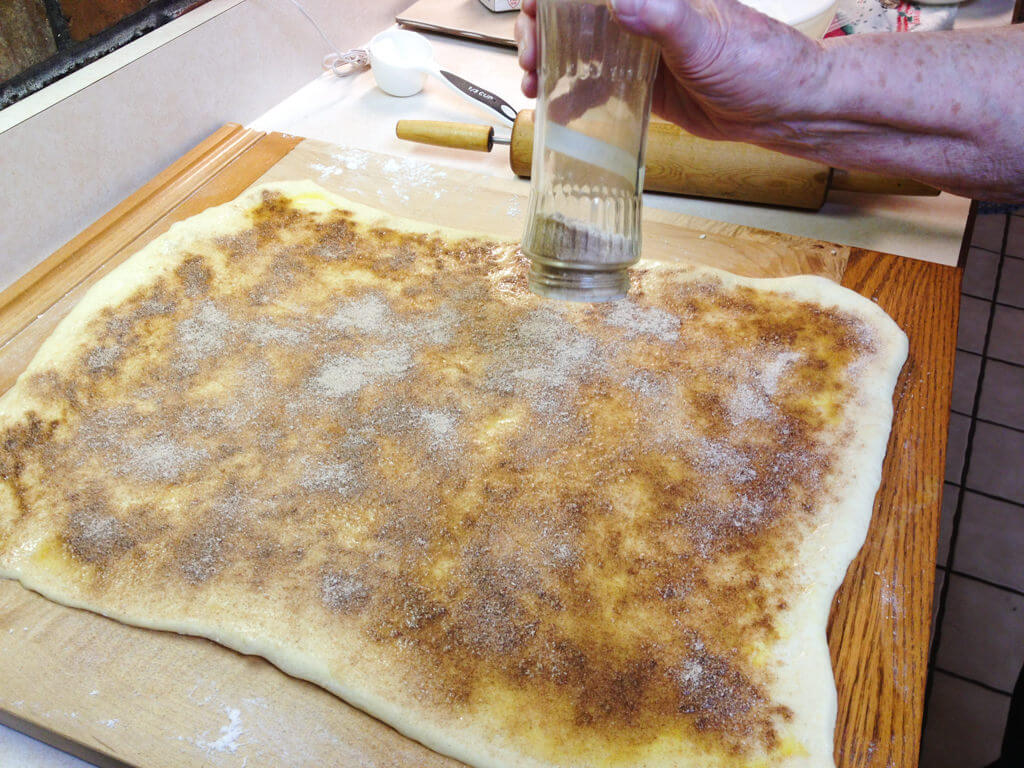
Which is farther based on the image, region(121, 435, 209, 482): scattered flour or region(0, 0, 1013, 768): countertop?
region(0, 0, 1013, 768): countertop

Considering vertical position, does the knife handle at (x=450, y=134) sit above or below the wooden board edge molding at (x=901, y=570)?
above

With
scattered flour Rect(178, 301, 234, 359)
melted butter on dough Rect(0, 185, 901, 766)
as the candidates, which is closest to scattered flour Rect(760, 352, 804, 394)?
melted butter on dough Rect(0, 185, 901, 766)

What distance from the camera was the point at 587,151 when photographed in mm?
930

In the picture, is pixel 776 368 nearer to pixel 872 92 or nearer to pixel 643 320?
pixel 643 320

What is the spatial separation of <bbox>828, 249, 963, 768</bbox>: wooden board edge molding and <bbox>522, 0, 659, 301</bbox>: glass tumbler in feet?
1.52

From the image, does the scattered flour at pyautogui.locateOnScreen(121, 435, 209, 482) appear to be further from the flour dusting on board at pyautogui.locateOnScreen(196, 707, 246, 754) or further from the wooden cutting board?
the flour dusting on board at pyautogui.locateOnScreen(196, 707, 246, 754)

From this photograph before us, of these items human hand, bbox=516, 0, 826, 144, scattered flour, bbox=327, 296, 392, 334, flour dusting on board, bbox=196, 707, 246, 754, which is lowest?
flour dusting on board, bbox=196, 707, 246, 754

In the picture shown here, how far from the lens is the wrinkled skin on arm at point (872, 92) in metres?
0.98

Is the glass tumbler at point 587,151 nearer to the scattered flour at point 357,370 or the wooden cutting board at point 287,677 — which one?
the scattered flour at point 357,370

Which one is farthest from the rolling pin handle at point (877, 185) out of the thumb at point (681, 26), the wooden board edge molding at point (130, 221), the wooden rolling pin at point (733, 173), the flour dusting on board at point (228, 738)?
the flour dusting on board at point (228, 738)

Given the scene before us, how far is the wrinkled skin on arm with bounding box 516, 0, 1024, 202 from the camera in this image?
98 centimetres

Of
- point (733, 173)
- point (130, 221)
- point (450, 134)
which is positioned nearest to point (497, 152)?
point (450, 134)

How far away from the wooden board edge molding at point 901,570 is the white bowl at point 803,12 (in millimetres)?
587

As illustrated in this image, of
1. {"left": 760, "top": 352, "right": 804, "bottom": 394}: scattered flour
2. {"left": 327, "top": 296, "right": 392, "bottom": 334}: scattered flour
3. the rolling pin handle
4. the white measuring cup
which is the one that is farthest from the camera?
the white measuring cup
